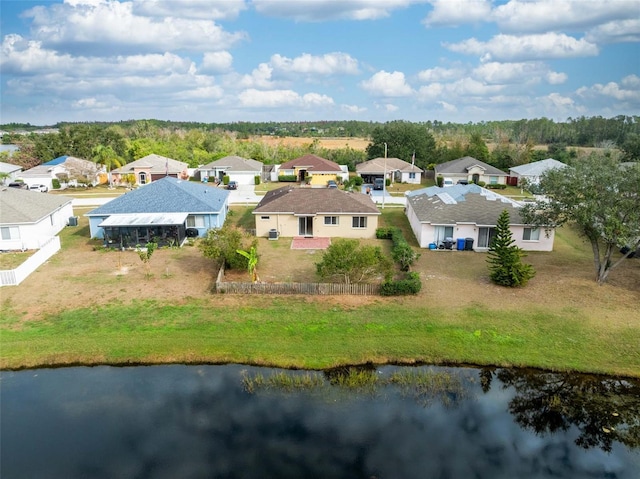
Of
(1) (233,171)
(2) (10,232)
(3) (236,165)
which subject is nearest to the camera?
(2) (10,232)

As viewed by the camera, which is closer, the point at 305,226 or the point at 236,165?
the point at 305,226

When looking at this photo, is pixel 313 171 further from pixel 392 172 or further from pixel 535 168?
pixel 535 168

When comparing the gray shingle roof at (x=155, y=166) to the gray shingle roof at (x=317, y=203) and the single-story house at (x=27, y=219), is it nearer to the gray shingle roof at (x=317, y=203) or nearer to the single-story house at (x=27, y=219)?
the single-story house at (x=27, y=219)

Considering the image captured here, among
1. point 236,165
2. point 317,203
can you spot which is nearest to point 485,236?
point 317,203

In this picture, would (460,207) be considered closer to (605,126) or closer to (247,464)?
(247,464)

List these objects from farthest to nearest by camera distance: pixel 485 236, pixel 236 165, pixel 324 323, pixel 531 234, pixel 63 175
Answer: pixel 236 165
pixel 63 175
pixel 531 234
pixel 485 236
pixel 324 323

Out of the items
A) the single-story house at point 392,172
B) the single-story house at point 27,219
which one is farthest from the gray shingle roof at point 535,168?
the single-story house at point 27,219
